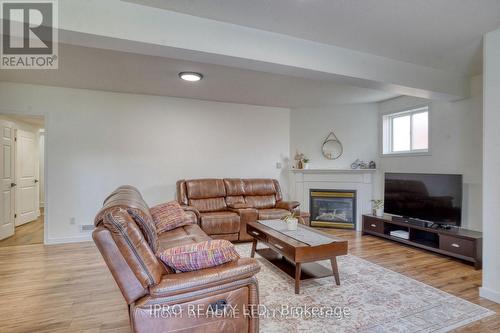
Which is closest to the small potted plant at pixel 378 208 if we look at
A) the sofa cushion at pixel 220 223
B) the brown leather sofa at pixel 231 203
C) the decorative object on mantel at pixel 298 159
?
the brown leather sofa at pixel 231 203

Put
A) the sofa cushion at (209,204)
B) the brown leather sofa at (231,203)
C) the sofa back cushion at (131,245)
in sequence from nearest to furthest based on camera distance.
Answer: the sofa back cushion at (131,245), the brown leather sofa at (231,203), the sofa cushion at (209,204)

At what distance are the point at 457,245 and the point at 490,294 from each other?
1033 millimetres

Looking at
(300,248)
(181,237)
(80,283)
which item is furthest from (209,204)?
(300,248)

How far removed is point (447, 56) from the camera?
3074 mm

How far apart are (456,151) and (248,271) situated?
13.0 feet

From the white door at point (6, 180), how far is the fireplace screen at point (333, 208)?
560 centimetres

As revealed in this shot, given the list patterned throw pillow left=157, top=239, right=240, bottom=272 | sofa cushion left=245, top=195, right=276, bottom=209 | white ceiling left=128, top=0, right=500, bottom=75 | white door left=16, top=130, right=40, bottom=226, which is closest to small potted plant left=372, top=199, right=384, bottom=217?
sofa cushion left=245, top=195, right=276, bottom=209

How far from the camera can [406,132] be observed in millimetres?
4840

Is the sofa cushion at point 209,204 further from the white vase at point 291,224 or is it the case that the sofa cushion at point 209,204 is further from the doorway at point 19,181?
the doorway at point 19,181

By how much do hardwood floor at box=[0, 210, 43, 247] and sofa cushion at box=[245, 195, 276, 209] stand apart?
11.6 feet

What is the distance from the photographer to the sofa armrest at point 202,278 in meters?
1.47

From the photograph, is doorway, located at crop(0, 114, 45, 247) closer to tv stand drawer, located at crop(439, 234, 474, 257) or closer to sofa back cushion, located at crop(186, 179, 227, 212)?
sofa back cushion, located at crop(186, 179, 227, 212)

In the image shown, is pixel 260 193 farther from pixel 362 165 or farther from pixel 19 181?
pixel 19 181

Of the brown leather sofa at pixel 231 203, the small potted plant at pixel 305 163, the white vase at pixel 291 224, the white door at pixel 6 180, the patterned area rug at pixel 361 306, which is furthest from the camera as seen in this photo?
the small potted plant at pixel 305 163
